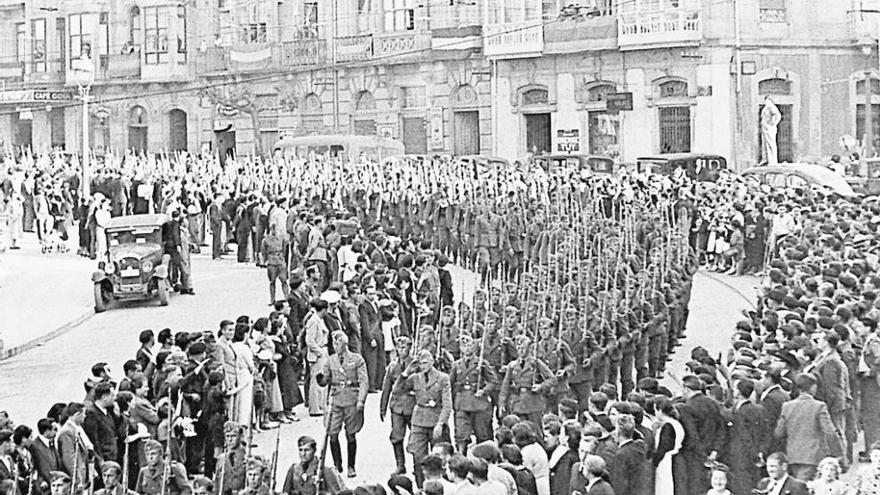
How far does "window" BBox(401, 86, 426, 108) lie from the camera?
49.7 meters

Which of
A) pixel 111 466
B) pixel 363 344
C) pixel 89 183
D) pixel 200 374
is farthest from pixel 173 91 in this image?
pixel 111 466

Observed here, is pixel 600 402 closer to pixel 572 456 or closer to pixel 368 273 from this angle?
pixel 572 456

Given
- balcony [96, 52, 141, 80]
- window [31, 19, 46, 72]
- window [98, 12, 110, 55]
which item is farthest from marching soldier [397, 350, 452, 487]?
window [31, 19, 46, 72]

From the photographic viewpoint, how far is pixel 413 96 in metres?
50.0

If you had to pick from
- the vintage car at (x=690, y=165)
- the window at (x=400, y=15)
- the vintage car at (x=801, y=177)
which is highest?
the window at (x=400, y=15)

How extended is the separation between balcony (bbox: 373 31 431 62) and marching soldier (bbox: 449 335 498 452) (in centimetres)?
3445

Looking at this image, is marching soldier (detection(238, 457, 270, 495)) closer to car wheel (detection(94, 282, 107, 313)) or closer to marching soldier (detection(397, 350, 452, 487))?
marching soldier (detection(397, 350, 452, 487))

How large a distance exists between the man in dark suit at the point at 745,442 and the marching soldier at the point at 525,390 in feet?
8.43

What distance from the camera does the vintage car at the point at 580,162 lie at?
41594 millimetres

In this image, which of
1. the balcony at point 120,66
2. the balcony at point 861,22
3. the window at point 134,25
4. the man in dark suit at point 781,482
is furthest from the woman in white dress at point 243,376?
the window at point 134,25

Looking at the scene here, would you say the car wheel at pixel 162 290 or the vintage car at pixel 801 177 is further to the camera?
the vintage car at pixel 801 177

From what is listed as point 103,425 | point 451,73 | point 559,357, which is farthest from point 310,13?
point 103,425

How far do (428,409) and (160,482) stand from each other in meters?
3.17

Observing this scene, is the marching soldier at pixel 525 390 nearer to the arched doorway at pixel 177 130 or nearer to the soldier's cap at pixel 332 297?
the soldier's cap at pixel 332 297
